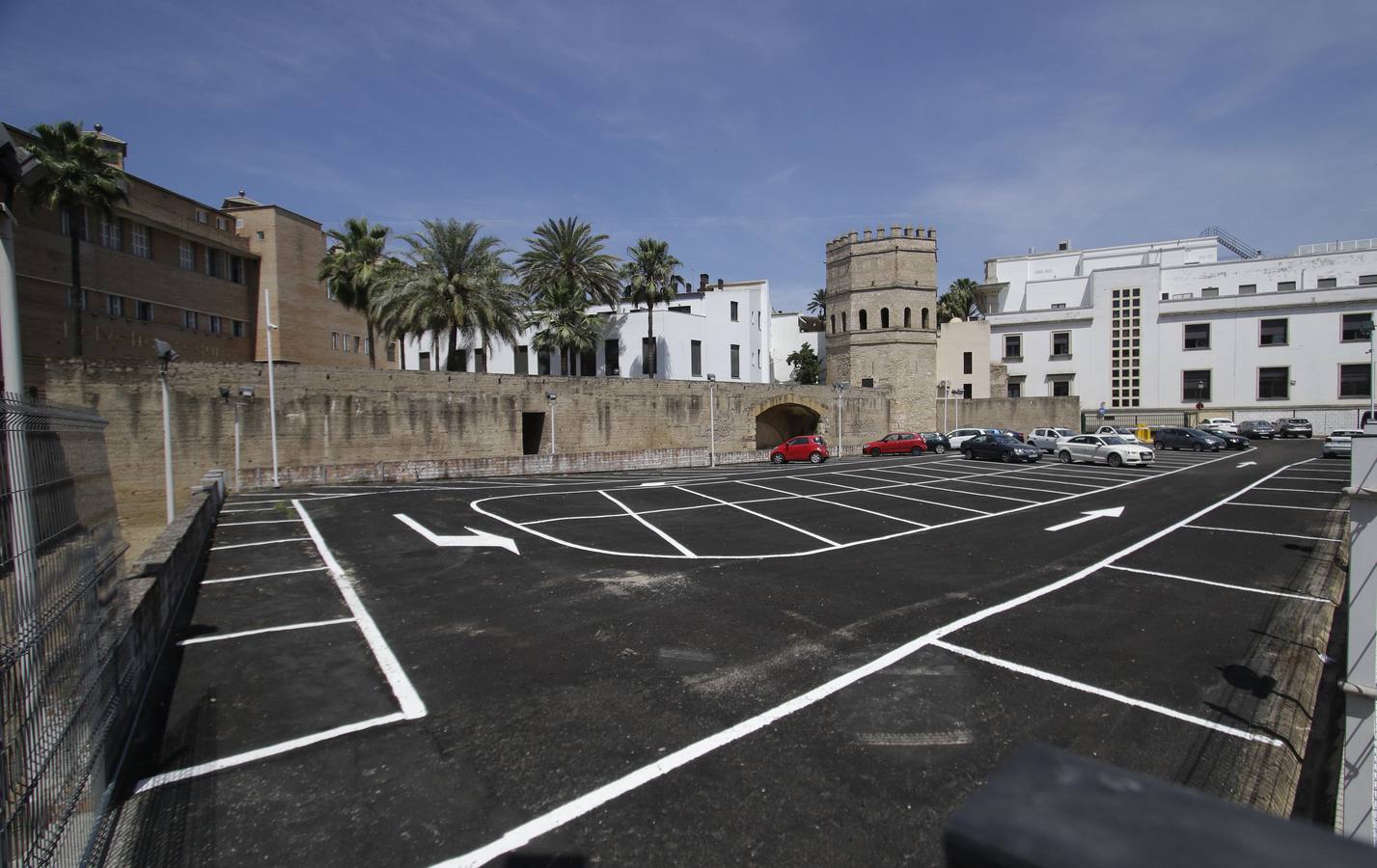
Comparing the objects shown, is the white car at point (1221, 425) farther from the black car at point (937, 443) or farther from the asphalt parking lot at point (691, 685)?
the asphalt parking lot at point (691, 685)

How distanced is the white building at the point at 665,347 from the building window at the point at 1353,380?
45.8 metres

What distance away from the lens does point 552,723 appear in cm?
617

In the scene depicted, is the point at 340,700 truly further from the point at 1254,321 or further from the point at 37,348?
the point at 1254,321

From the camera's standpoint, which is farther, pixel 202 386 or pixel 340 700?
pixel 202 386

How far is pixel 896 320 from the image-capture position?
56.2 meters

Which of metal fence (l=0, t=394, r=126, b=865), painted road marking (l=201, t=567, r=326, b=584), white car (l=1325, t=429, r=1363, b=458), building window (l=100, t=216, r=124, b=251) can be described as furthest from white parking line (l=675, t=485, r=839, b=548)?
building window (l=100, t=216, r=124, b=251)

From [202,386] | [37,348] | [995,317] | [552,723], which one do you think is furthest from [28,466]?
[995,317]

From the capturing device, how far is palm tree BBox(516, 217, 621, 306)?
47.1m

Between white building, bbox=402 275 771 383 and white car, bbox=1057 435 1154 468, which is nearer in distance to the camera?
white car, bbox=1057 435 1154 468

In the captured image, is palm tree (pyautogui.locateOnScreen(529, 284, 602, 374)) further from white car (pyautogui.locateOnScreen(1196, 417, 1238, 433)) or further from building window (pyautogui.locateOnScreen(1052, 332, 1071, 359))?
building window (pyautogui.locateOnScreen(1052, 332, 1071, 359))

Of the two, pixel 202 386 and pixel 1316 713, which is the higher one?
pixel 202 386

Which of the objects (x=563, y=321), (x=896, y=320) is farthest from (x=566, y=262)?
(x=896, y=320)

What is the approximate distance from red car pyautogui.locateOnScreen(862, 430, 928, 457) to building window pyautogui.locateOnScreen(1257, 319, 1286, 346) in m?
36.2

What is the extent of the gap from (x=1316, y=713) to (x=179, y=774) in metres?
10.9
